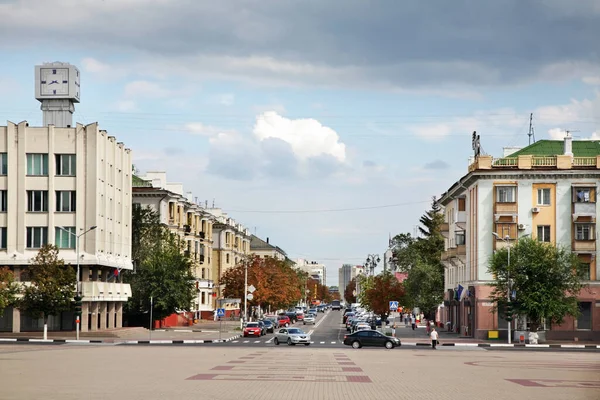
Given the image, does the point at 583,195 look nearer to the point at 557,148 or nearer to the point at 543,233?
the point at 543,233

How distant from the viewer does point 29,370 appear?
3819 centimetres

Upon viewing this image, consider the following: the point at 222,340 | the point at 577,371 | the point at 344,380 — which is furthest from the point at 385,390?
the point at 222,340

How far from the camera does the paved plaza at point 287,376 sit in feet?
96.2

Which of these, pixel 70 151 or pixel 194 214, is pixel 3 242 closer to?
pixel 70 151

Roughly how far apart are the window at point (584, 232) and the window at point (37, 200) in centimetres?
4320

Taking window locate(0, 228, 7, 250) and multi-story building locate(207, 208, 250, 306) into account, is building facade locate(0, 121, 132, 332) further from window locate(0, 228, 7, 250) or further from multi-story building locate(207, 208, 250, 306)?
multi-story building locate(207, 208, 250, 306)

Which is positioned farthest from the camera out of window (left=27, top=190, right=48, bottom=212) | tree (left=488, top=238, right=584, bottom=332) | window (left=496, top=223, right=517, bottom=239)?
window (left=496, top=223, right=517, bottom=239)

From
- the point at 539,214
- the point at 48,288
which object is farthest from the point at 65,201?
the point at 539,214

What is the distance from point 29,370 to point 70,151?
141 ft

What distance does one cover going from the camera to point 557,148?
8644cm

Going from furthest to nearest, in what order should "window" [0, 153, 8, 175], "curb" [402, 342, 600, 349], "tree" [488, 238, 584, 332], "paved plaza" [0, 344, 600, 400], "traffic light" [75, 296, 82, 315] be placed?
"window" [0, 153, 8, 175] → "tree" [488, 238, 584, 332] → "curb" [402, 342, 600, 349] → "traffic light" [75, 296, 82, 315] → "paved plaza" [0, 344, 600, 400]

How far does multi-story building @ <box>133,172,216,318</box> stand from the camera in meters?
107

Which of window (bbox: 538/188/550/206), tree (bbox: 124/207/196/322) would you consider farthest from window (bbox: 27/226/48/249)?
window (bbox: 538/188/550/206)

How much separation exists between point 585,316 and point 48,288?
4239cm
